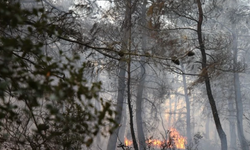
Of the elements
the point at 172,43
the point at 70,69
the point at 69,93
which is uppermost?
the point at 172,43

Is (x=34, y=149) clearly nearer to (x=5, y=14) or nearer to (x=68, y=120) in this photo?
(x=68, y=120)

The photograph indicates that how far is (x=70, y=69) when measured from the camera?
1.88 m

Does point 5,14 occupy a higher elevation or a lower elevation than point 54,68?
higher

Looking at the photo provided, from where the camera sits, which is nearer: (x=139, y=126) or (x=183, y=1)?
(x=183, y=1)

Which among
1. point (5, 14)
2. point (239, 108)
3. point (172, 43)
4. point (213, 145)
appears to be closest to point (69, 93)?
point (5, 14)

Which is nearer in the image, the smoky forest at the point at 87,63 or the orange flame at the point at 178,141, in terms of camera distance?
the smoky forest at the point at 87,63

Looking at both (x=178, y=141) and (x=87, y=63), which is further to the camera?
(x=178, y=141)

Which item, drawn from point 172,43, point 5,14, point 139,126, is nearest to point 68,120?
point 5,14

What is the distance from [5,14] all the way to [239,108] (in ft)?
76.3

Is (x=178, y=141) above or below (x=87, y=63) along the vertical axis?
below

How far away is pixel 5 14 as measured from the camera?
153 centimetres

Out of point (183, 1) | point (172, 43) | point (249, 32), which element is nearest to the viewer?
point (172, 43)

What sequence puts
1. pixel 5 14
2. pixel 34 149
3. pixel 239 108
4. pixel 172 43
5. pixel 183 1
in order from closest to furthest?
pixel 5 14 → pixel 34 149 → pixel 172 43 → pixel 183 1 → pixel 239 108

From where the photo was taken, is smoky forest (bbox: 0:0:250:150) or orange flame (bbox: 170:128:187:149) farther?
orange flame (bbox: 170:128:187:149)
